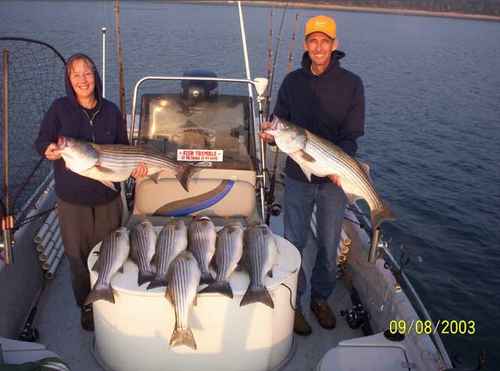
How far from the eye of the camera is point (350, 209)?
6.04 meters

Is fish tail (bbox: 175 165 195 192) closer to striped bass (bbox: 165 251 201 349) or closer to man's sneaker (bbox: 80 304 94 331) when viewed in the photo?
striped bass (bbox: 165 251 201 349)

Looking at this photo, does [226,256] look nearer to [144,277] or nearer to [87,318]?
[144,277]

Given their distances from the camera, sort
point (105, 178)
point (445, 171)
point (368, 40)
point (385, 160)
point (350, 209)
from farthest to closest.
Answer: point (368, 40)
point (385, 160)
point (445, 171)
point (350, 209)
point (105, 178)

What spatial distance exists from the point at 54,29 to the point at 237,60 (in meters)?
15.4

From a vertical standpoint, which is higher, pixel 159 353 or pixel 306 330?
pixel 159 353

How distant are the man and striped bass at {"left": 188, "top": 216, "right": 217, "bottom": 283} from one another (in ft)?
3.02

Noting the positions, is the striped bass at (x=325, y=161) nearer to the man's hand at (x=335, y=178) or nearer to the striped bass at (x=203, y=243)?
the man's hand at (x=335, y=178)

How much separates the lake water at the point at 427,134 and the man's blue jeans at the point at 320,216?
3.69 metres

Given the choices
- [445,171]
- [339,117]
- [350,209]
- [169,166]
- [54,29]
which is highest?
[54,29]

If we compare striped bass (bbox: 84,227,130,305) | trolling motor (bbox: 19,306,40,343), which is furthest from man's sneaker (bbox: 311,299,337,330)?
trolling motor (bbox: 19,306,40,343)

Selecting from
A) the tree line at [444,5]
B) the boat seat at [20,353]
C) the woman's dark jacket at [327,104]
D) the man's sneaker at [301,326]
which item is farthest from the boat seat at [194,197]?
the tree line at [444,5]

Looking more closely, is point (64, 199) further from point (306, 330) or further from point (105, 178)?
point (306, 330)

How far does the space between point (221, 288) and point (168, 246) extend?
1.87 feet

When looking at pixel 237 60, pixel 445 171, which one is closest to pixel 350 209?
Answer: pixel 445 171
